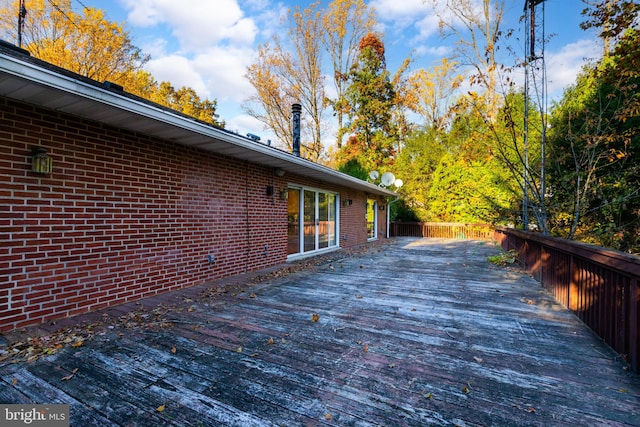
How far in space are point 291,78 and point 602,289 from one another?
17.1 m

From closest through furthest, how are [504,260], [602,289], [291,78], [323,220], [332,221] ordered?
[602,289] → [504,260] → [323,220] → [332,221] → [291,78]

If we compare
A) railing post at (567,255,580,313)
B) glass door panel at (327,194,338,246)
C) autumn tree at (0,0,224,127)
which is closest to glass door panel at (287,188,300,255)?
glass door panel at (327,194,338,246)

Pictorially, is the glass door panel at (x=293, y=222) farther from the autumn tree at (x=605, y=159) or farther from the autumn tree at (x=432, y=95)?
the autumn tree at (x=432, y=95)

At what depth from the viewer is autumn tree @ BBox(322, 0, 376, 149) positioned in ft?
53.4

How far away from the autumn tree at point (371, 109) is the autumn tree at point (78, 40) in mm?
11254

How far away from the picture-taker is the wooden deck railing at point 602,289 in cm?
222

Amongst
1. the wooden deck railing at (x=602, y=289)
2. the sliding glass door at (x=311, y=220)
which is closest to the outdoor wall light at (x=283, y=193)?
the sliding glass door at (x=311, y=220)

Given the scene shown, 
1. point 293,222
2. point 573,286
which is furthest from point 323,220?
point 573,286

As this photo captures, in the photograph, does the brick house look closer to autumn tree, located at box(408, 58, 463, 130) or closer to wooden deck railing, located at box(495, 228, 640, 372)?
wooden deck railing, located at box(495, 228, 640, 372)

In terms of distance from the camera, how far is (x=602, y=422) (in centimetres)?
167

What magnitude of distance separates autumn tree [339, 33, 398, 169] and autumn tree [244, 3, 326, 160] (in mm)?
2109

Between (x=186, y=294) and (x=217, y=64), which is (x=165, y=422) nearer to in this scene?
(x=186, y=294)

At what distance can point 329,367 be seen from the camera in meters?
2.25

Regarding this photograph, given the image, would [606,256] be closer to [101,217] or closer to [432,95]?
[101,217]
